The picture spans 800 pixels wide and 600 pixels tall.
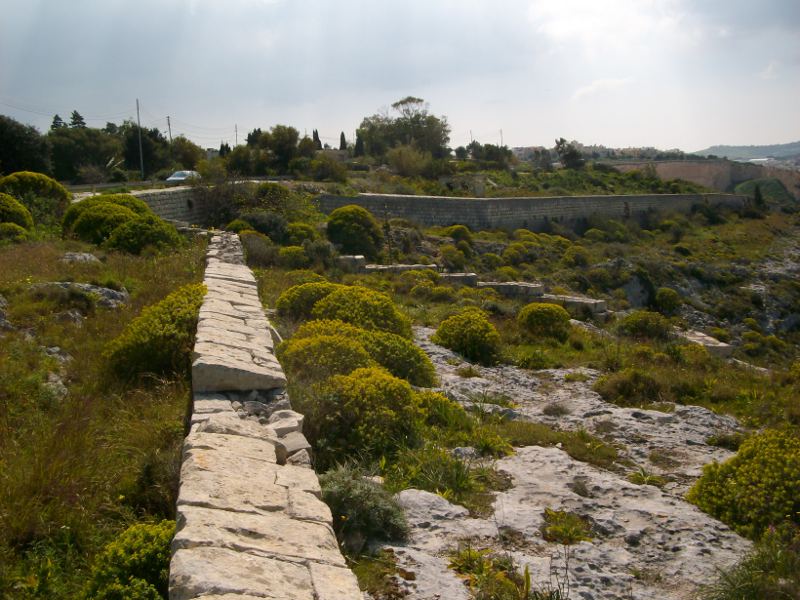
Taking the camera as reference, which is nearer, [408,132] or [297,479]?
[297,479]

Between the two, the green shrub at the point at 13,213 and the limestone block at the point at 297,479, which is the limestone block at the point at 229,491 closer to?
the limestone block at the point at 297,479

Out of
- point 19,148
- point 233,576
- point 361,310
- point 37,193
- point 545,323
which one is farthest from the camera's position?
point 19,148

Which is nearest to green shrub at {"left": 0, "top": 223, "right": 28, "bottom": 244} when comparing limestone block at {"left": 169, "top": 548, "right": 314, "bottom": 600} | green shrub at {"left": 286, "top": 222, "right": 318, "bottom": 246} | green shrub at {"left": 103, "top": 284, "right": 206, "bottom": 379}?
green shrub at {"left": 286, "top": 222, "right": 318, "bottom": 246}

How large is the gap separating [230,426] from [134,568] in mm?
1240

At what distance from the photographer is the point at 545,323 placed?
12383mm

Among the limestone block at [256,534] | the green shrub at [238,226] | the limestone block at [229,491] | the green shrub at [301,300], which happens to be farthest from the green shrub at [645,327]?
the limestone block at [256,534]

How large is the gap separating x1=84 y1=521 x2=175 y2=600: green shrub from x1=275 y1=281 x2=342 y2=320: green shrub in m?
6.26

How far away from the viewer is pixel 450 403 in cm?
693

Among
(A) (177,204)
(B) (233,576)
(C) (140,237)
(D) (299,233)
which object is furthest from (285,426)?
(A) (177,204)

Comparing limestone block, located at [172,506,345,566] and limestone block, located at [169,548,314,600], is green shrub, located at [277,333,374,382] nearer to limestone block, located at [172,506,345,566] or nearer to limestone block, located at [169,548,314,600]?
limestone block, located at [172,506,345,566]

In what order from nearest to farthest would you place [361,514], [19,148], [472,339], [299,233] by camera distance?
1. [361,514]
2. [472,339]
3. [299,233]
4. [19,148]

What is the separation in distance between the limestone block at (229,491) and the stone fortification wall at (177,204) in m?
18.0

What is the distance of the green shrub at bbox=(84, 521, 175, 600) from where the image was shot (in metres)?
3.09

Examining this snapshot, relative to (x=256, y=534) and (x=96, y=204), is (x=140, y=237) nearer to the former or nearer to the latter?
(x=96, y=204)
